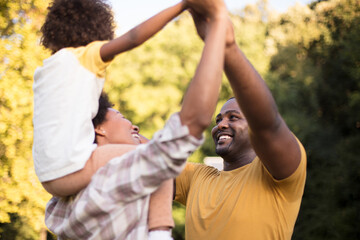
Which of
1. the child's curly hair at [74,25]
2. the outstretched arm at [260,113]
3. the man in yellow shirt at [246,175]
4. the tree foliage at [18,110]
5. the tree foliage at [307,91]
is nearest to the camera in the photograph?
the child's curly hair at [74,25]

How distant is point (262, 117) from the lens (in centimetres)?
190

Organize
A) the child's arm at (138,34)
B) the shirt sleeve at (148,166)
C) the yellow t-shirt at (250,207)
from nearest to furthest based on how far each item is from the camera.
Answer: the shirt sleeve at (148,166)
the child's arm at (138,34)
the yellow t-shirt at (250,207)

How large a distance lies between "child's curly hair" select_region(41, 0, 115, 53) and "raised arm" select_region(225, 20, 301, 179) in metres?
0.48

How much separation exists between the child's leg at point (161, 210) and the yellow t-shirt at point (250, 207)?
3.21ft

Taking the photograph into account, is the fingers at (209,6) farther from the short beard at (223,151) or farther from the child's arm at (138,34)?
the short beard at (223,151)

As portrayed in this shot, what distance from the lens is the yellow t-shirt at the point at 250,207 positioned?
2400mm

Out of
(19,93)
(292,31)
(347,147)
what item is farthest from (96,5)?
(292,31)

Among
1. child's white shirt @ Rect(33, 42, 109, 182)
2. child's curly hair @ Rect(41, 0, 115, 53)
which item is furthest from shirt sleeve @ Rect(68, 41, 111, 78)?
child's curly hair @ Rect(41, 0, 115, 53)

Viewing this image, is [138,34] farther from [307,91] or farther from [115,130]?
[307,91]

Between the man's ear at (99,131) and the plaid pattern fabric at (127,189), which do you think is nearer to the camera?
the plaid pattern fabric at (127,189)

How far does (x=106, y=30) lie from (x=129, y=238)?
735mm

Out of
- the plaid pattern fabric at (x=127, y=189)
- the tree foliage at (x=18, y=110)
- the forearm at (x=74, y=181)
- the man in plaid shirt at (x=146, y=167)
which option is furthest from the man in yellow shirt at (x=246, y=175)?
the tree foliage at (x=18, y=110)

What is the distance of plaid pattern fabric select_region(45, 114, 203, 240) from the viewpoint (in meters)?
1.19

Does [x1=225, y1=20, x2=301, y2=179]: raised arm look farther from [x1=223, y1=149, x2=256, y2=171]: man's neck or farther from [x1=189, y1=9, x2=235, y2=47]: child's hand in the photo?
[x1=223, y1=149, x2=256, y2=171]: man's neck
